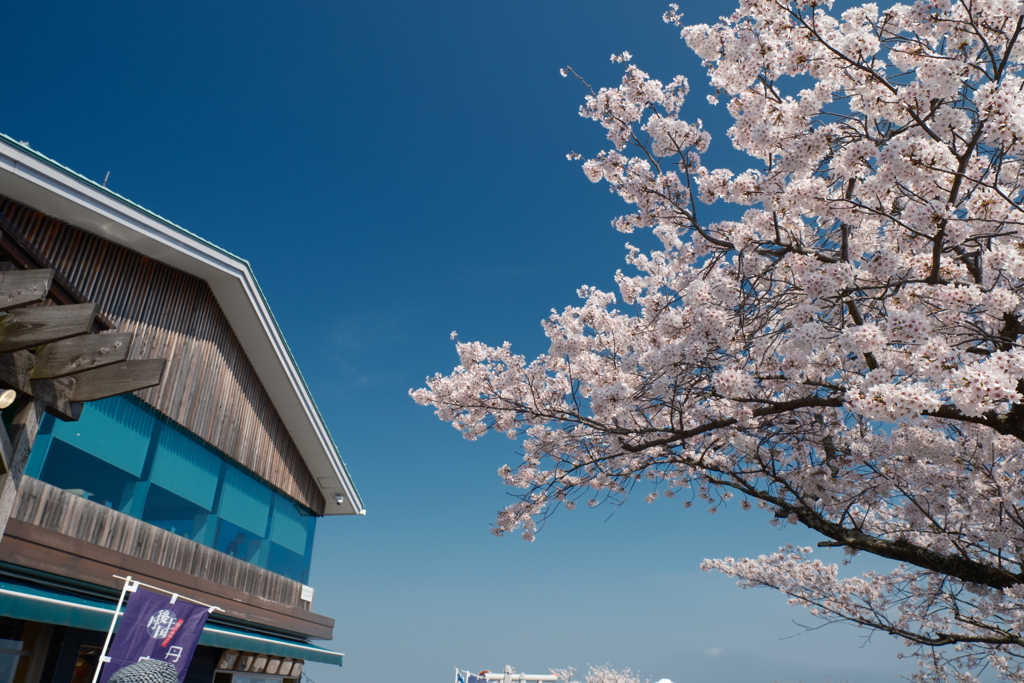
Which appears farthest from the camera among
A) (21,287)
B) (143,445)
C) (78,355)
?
(143,445)

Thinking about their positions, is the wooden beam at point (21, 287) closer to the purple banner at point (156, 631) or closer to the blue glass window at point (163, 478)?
the purple banner at point (156, 631)

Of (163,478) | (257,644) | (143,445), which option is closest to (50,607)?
(143,445)

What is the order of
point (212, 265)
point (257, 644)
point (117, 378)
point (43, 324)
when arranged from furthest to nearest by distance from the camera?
point (212, 265) < point (257, 644) < point (117, 378) < point (43, 324)

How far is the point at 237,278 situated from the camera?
10.4 metres

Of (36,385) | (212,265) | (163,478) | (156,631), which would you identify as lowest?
(156,631)

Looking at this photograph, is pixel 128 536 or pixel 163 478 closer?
pixel 128 536

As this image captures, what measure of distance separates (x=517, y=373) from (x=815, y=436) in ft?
16.0

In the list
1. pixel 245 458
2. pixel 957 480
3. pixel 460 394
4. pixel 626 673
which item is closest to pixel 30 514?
pixel 245 458

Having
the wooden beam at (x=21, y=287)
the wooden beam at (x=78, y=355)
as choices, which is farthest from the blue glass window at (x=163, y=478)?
the wooden beam at (x=21, y=287)

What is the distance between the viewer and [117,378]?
4148 millimetres

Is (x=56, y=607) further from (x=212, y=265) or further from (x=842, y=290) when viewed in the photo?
(x=842, y=290)

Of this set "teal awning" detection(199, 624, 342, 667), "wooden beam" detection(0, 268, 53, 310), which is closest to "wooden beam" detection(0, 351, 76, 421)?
"wooden beam" detection(0, 268, 53, 310)

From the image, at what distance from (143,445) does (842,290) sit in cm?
879

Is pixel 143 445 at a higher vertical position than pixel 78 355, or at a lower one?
higher
